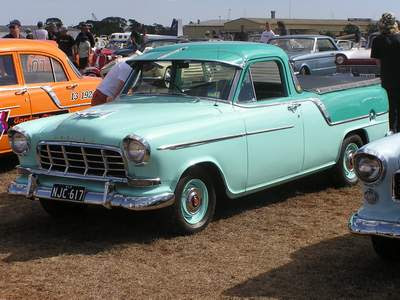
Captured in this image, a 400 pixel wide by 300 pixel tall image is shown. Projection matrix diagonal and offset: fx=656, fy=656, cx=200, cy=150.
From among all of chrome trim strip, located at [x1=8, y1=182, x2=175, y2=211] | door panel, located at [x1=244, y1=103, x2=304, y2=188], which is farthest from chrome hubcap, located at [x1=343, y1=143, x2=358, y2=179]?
chrome trim strip, located at [x1=8, y1=182, x2=175, y2=211]

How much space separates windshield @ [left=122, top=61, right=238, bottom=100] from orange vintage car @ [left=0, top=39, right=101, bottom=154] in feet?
6.48

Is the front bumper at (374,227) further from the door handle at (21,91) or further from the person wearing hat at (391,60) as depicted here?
the door handle at (21,91)

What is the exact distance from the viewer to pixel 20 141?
5.77 metres

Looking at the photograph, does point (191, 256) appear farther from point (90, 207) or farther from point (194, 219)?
point (90, 207)

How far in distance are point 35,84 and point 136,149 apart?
12.0 feet

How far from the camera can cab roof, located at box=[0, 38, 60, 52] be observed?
802 cm

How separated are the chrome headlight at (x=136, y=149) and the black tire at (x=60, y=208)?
1.25m

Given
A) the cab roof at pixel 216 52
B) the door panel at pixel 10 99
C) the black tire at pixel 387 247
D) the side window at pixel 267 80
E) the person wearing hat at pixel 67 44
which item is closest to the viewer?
the black tire at pixel 387 247

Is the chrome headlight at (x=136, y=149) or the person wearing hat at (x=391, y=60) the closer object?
the chrome headlight at (x=136, y=149)

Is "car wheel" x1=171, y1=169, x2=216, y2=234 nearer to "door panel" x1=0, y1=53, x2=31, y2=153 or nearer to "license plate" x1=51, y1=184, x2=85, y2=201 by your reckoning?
"license plate" x1=51, y1=184, x2=85, y2=201

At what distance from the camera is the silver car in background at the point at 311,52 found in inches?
627

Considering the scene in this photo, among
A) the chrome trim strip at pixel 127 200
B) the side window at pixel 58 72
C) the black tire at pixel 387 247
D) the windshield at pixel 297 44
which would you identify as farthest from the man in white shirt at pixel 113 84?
the windshield at pixel 297 44

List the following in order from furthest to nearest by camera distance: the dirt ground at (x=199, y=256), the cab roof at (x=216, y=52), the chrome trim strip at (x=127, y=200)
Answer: the cab roof at (x=216, y=52)
the chrome trim strip at (x=127, y=200)
the dirt ground at (x=199, y=256)

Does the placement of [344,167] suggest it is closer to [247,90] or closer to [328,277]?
[247,90]
